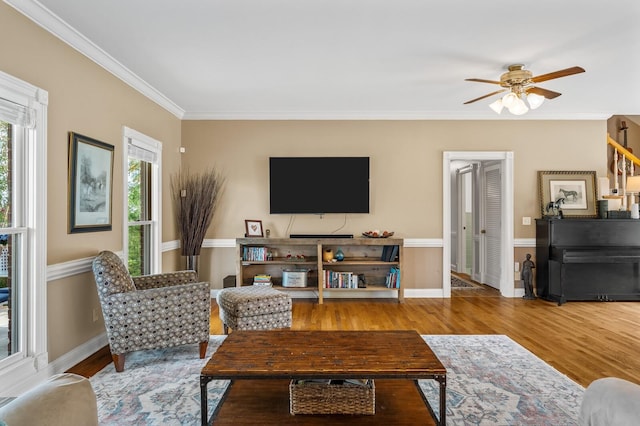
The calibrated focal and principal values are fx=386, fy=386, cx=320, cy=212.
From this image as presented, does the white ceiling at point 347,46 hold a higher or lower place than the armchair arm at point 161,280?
higher

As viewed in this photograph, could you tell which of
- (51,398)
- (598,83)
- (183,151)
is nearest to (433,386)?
(51,398)

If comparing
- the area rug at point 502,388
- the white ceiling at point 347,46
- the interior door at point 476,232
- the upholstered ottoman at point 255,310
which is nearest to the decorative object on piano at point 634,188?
the white ceiling at point 347,46

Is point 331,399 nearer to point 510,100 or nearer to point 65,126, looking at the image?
point 65,126

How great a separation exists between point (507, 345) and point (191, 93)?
4.28 m

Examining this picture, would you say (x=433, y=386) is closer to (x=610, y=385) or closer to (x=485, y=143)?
(x=610, y=385)

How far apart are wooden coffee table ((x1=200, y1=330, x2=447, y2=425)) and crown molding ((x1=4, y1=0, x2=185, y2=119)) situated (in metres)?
2.54

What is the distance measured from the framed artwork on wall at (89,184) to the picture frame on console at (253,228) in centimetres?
193

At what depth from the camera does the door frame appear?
541 centimetres

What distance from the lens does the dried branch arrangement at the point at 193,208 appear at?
4.98 m

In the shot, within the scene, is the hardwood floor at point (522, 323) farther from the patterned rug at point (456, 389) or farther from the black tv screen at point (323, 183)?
the black tv screen at point (323, 183)

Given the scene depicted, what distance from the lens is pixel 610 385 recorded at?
111 centimetres

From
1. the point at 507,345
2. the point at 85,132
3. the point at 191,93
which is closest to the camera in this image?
the point at 85,132

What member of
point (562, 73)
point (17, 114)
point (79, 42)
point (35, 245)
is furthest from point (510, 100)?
point (35, 245)

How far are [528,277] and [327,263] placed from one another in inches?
109
